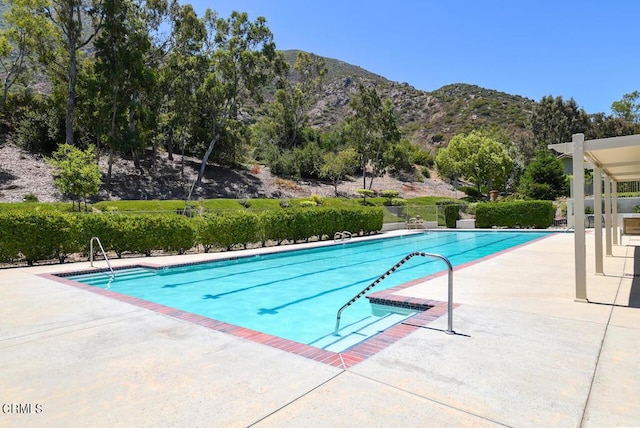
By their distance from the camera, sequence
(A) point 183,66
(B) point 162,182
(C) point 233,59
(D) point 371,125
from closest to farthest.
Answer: (B) point 162,182, (A) point 183,66, (C) point 233,59, (D) point 371,125

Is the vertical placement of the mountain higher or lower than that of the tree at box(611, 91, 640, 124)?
higher

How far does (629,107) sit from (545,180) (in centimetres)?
3305

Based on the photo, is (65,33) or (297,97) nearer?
(65,33)

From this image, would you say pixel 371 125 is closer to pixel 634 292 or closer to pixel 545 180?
pixel 545 180

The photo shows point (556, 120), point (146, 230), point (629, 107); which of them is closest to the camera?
point (146, 230)

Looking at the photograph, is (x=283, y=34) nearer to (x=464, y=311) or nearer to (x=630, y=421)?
(x=464, y=311)

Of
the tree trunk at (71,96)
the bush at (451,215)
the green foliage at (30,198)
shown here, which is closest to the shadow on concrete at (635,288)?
the bush at (451,215)

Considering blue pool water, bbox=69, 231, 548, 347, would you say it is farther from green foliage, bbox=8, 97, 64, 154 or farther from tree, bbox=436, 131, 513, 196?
tree, bbox=436, 131, 513, 196

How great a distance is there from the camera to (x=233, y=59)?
28.5 metres

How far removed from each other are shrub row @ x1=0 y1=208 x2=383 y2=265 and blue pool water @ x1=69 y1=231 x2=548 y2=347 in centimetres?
181

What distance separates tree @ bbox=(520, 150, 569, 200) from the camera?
30.3 metres

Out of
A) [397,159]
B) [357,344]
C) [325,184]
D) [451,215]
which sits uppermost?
[397,159]

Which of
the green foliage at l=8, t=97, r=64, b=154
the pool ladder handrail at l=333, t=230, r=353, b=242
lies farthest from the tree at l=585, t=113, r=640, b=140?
the green foliage at l=8, t=97, r=64, b=154

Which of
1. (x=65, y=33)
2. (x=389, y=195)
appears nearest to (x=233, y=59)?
(x=65, y=33)
